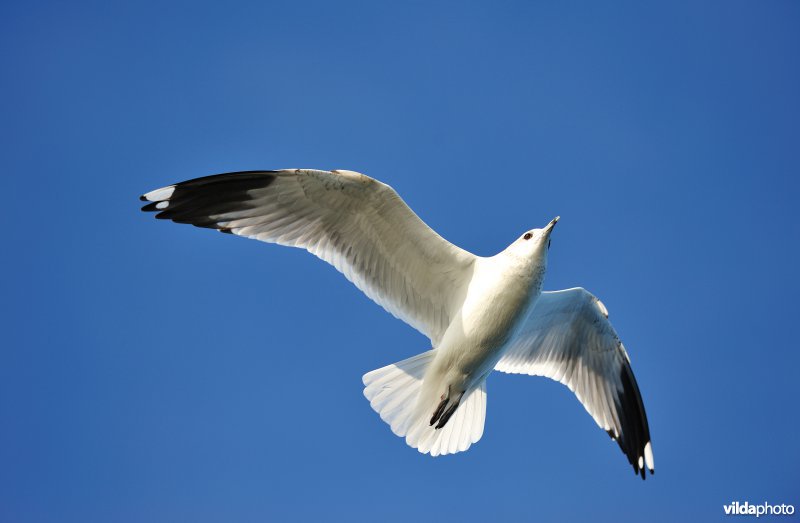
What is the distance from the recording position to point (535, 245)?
6023 millimetres

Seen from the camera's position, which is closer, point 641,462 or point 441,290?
point 441,290

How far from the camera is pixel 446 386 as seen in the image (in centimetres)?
612

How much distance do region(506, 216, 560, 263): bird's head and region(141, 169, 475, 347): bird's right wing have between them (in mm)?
382

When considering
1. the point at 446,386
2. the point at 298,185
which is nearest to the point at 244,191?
the point at 298,185

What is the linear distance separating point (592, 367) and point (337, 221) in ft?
8.84

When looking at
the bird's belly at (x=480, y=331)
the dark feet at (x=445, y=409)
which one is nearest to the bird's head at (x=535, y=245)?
the bird's belly at (x=480, y=331)

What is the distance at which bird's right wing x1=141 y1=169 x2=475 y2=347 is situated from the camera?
5953 mm

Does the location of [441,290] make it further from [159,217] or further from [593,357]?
A: [159,217]

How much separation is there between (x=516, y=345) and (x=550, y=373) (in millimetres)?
411

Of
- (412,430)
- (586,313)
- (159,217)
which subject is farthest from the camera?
(586,313)

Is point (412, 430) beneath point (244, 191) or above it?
beneath

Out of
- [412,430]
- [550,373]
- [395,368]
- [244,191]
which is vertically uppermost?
[244,191]

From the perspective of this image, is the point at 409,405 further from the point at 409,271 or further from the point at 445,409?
the point at 409,271

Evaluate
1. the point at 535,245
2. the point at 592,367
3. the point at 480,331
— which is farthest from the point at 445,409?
the point at 592,367
